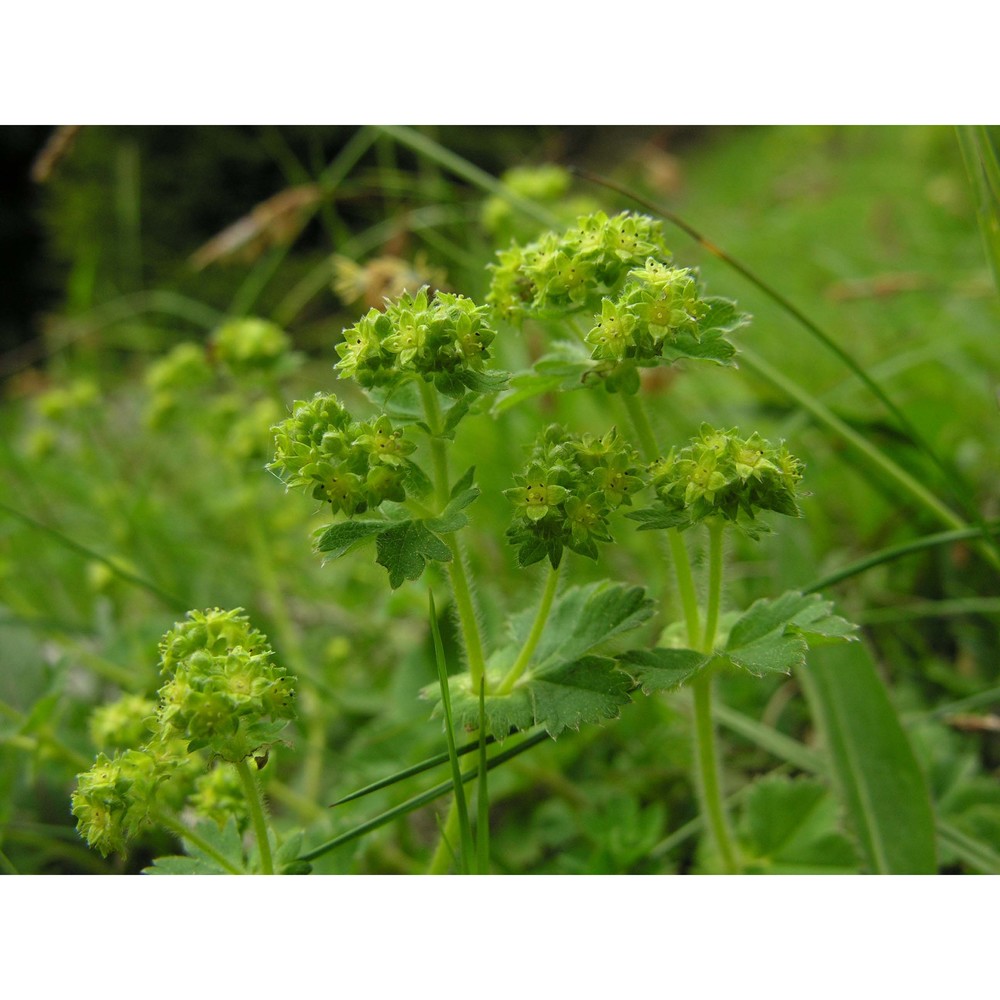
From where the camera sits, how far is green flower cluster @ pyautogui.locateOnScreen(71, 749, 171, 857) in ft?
3.15

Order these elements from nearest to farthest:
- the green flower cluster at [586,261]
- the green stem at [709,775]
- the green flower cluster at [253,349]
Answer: the green flower cluster at [586,261], the green stem at [709,775], the green flower cluster at [253,349]

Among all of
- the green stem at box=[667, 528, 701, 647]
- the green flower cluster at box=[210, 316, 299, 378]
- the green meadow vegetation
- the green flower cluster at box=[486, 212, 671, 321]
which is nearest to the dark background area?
the green meadow vegetation

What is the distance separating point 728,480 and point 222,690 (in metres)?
0.51

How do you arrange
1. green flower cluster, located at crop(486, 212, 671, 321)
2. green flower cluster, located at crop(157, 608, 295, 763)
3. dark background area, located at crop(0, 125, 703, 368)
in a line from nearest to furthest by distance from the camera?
green flower cluster, located at crop(157, 608, 295, 763) < green flower cluster, located at crop(486, 212, 671, 321) < dark background area, located at crop(0, 125, 703, 368)

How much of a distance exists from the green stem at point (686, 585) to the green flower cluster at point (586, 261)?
278 millimetres

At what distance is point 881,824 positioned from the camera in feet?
4.30

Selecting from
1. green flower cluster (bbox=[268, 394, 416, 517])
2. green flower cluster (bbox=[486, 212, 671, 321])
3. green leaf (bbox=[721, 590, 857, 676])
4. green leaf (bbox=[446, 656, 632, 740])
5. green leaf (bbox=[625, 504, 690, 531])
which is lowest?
green leaf (bbox=[446, 656, 632, 740])

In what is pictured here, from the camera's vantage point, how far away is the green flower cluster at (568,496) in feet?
2.97

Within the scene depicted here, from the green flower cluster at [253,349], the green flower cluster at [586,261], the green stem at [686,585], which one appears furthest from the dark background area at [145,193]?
the green stem at [686,585]

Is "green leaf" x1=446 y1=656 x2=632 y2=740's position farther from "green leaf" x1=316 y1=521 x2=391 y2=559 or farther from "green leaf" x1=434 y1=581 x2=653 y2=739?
"green leaf" x1=316 y1=521 x2=391 y2=559

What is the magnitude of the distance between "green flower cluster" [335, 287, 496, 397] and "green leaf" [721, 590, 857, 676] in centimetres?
39

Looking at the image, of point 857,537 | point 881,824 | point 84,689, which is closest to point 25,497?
point 84,689

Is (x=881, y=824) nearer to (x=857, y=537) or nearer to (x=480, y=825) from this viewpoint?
(x=480, y=825)

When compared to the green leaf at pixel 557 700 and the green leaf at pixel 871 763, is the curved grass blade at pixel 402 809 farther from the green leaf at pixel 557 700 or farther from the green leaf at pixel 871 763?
the green leaf at pixel 871 763
